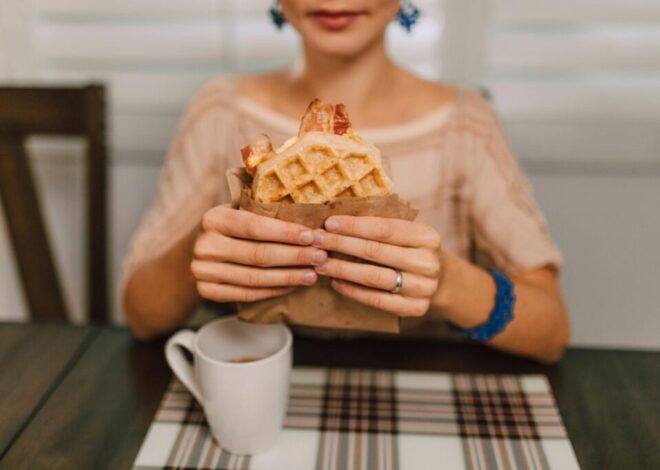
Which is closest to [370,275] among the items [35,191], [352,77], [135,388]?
[135,388]

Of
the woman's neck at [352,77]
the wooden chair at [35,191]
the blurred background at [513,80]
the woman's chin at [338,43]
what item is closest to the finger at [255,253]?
the woman's chin at [338,43]

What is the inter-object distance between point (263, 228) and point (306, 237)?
0.05 meters

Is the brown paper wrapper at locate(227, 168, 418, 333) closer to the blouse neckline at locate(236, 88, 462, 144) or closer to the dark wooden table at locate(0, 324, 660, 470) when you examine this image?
the dark wooden table at locate(0, 324, 660, 470)

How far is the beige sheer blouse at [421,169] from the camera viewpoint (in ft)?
4.33

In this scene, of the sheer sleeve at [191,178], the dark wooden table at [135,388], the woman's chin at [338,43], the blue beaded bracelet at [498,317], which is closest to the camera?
the dark wooden table at [135,388]

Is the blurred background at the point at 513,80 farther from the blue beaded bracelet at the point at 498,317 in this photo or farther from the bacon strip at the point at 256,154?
the bacon strip at the point at 256,154

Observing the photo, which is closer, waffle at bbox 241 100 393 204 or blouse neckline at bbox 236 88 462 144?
waffle at bbox 241 100 393 204

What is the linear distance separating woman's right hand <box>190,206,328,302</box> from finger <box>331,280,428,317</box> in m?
0.04

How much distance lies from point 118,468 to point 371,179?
0.47 m

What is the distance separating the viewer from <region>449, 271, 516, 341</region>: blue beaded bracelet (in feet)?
3.52

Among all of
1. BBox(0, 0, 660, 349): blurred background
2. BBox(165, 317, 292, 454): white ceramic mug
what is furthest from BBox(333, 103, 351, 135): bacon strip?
BBox(0, 0, 660, 349): blurred background

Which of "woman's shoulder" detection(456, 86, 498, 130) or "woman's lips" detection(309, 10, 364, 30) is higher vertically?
"woman's lips" detection(309, 10, 364, 30)

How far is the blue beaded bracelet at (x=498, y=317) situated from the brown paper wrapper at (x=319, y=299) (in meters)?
0.24

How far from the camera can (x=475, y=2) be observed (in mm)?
1657
